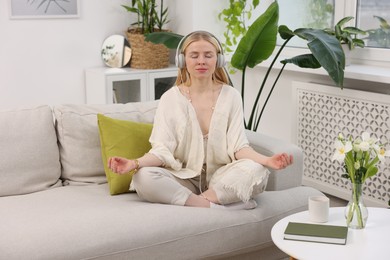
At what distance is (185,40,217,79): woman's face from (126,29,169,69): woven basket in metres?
1.67

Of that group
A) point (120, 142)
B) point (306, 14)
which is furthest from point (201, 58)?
point (306, 14)

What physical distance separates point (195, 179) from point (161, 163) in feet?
0.61

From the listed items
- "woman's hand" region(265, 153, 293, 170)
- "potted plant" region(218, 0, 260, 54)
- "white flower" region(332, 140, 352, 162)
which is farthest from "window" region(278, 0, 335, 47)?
"white flower" region(332, 140, 352, 162)

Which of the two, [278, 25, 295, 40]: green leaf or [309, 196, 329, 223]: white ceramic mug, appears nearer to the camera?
[309, 196, 329, 223]: white ceramic mug

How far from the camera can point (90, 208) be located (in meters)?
2.47

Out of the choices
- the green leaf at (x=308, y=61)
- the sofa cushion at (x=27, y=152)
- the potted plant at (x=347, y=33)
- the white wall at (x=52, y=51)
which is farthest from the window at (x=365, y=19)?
the sofa cushion at (x=27, y=152)

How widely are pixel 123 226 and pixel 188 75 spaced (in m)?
0.88

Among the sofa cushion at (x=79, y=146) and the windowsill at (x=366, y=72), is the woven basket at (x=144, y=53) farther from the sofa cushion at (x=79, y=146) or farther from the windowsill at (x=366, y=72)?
the sofa cushion at (x=79, y=146)

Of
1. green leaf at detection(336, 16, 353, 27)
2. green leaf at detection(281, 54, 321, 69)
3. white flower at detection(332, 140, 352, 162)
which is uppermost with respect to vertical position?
green leaf at detection(336, 16, 353, 27)

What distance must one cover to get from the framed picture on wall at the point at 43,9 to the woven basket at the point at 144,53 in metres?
0.43

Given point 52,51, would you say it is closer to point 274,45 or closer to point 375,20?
point 274,45

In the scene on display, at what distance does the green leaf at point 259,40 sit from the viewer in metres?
3.53

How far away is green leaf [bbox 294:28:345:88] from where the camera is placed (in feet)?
10.6

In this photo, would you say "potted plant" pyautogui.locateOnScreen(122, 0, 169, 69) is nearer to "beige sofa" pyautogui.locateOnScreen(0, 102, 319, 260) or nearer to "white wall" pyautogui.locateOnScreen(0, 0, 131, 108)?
"white wall" pyautogui.locateOnScreen(0, 0, 131, 108)
